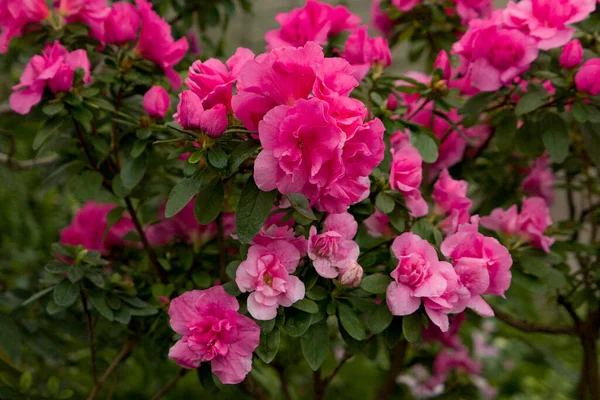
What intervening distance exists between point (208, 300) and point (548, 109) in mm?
707

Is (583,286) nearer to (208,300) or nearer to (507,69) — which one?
(507,69)

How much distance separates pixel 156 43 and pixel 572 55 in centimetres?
69

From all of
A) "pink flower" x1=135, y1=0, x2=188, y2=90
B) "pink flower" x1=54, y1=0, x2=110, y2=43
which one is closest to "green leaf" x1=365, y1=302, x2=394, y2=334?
"pink flower" x1=135, y1=0, x2=188, y2=90

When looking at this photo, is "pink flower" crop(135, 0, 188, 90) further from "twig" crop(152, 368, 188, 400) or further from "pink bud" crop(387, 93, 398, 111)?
"twig" crop(152, 368, 188, 400)

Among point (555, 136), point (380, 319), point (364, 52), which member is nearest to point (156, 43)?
point (364, 52)

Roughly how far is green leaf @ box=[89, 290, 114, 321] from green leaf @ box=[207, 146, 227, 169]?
0.36 meters

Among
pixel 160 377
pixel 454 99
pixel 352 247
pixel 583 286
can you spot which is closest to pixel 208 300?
pixel 352 247

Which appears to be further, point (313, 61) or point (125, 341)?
point (125, 341)

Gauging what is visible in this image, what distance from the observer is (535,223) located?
1.08m

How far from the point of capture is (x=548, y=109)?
3.73 ft

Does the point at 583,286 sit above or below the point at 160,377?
above

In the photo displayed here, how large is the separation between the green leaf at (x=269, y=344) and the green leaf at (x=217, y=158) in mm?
233

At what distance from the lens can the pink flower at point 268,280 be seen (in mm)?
802

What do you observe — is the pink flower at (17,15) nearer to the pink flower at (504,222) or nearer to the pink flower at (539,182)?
the pink flower at (504,222)
